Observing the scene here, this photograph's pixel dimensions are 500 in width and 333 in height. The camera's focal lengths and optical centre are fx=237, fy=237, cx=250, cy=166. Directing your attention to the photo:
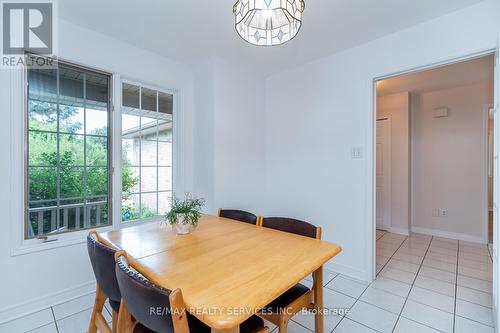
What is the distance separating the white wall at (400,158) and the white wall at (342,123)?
81.6 inches

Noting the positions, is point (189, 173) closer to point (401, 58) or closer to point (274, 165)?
point (274, 165)

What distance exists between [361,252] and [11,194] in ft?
10.4

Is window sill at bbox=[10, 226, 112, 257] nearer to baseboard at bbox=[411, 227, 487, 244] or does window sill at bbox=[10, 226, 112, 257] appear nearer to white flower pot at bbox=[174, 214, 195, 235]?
white flower pot at bbox=[174, 214, 195, 235]

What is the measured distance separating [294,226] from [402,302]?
4.20ft

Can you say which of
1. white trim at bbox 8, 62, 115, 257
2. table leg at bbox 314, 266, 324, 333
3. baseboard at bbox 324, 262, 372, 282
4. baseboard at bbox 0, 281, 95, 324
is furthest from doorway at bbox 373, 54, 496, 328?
white trim at bbox 8, 62, 115, 257

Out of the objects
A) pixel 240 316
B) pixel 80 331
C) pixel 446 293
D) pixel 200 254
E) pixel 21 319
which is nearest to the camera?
pixel 240 316

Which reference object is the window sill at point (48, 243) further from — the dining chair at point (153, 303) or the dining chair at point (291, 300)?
the dining chair at point (291, 300)

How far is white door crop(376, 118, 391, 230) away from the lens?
165 inches

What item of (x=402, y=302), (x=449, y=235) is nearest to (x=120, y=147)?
(x=402, y=302)

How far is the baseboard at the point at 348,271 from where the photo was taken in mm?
2465

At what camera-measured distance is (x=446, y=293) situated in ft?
7.13

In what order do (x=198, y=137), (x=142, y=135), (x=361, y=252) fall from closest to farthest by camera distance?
(x=361, y=252)
(x=142, y=135)
(x=198, y=137)

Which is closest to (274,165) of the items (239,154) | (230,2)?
(239,154)

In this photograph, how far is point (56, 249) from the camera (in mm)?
2031
